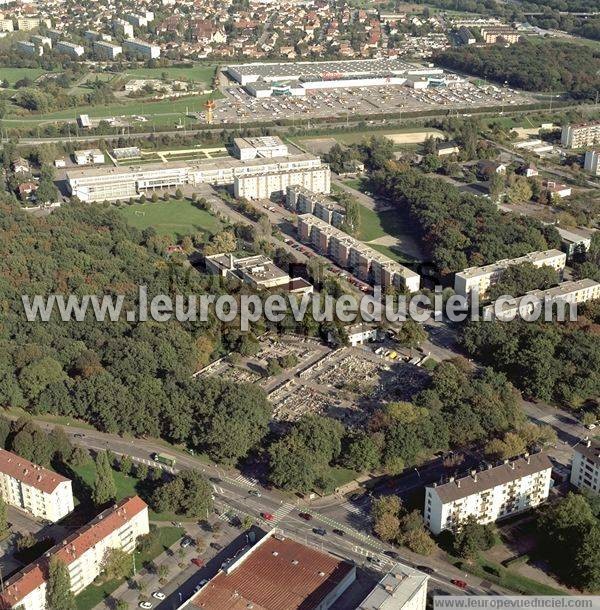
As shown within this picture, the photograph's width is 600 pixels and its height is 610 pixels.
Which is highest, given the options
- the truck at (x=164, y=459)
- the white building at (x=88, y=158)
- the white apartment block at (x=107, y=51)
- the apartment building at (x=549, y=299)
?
the white apartment block at (x=107, y=51)

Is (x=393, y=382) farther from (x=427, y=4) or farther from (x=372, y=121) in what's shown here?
(x=427, y=4)

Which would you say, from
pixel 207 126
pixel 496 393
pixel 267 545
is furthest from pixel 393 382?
pixel 207 126

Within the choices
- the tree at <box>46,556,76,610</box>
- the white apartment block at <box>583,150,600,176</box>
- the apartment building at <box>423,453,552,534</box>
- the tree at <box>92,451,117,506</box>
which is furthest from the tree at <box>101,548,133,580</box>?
the white apartment block at <box>583,150,600,176</box>

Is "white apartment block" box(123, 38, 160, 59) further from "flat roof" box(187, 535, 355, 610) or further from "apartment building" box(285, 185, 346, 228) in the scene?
"flat roof" box(187, 535, 355, 610)

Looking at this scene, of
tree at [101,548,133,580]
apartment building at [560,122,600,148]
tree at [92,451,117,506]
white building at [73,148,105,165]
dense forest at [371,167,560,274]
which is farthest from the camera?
apartment building at [560,122,600,148]

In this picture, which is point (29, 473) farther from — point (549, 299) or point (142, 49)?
point (142, 49)

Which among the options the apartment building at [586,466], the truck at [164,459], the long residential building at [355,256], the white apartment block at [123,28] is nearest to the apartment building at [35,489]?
the truck at [164,459]

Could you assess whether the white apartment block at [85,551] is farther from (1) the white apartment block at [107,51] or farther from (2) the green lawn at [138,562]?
(1) the white apartment block at [107,51]
